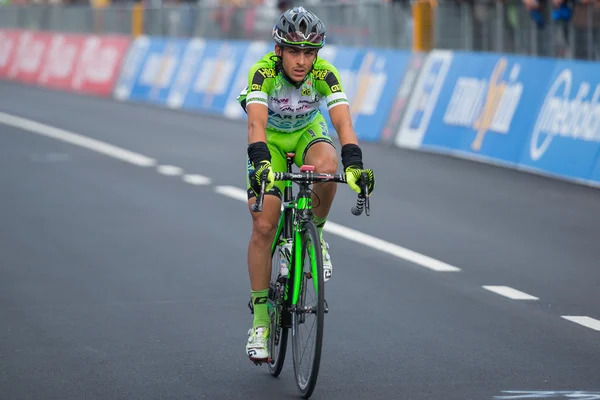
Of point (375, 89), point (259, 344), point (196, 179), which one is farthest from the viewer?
point (375, 89)

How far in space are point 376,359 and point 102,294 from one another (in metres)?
2.79

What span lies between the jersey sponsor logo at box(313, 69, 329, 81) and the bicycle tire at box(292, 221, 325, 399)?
3.26 feet

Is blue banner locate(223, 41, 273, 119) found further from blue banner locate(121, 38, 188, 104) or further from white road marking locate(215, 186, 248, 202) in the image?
white road marking locate(215, 186, 248, 202)

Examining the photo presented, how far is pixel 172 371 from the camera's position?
26.3 feet

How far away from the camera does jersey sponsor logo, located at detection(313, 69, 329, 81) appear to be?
26.1 ft

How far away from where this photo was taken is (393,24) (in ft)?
77.7

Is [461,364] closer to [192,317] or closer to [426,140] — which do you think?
[192,317]

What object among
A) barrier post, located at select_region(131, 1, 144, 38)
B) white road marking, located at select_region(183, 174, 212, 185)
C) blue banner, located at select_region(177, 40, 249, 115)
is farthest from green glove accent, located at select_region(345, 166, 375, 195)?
barrier post, located at select_region(131, 1, 144, 38)

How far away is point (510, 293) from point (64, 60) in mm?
26292

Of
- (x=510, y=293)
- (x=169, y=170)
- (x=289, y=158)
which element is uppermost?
(x=289, y=158)

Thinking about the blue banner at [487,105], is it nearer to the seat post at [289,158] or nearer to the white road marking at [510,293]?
the white road marking at [510,293]

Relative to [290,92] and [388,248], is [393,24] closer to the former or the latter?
[388,248]

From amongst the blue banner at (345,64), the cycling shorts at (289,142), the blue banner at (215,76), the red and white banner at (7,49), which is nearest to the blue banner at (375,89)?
the blue banner at (345,64)

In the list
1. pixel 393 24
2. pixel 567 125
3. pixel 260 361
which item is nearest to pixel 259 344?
pixel 260 361
